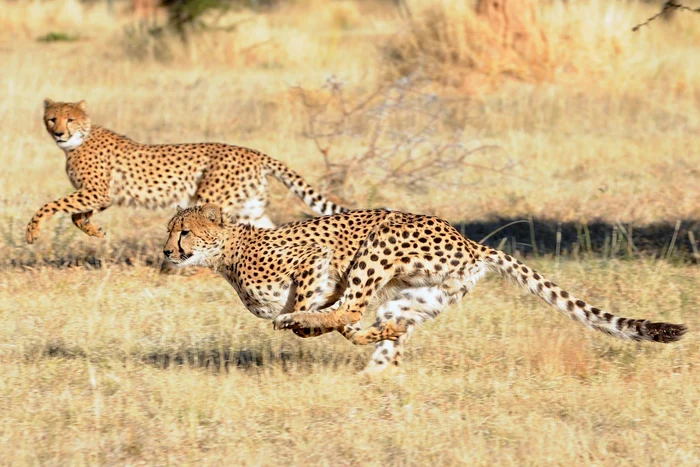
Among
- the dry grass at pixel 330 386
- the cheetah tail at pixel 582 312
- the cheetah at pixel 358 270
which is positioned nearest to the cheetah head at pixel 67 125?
the dry grass at pixel 330 386

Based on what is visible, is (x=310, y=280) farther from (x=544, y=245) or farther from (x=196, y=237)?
(x=544, y=245)

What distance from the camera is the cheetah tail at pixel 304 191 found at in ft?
24.2

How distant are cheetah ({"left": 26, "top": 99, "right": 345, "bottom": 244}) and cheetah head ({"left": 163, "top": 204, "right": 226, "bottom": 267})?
186cm

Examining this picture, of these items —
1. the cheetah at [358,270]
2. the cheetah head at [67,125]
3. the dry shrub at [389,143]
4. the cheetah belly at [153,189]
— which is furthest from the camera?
the dry shrub at [389,143]

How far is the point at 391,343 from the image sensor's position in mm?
5516

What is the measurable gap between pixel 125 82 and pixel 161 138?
3.93 metres

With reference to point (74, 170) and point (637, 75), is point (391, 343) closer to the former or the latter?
point (74, 170)

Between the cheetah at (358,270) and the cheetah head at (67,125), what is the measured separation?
2522mm

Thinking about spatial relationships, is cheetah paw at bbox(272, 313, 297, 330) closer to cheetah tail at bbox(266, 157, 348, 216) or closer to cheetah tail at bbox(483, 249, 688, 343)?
cheetah tail at bbox(483, 249, 688, 343)

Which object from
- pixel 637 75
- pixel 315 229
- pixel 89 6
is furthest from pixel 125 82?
pixel 89 6

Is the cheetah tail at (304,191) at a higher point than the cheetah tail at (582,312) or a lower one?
higher

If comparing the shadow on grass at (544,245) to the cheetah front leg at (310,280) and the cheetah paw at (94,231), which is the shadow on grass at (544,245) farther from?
the cheetah front leg at (310,280)

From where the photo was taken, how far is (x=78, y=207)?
7508 mm

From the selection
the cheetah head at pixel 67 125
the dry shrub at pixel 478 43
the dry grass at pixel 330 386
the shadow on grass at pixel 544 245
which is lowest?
the dry grass at pixel 330 386
